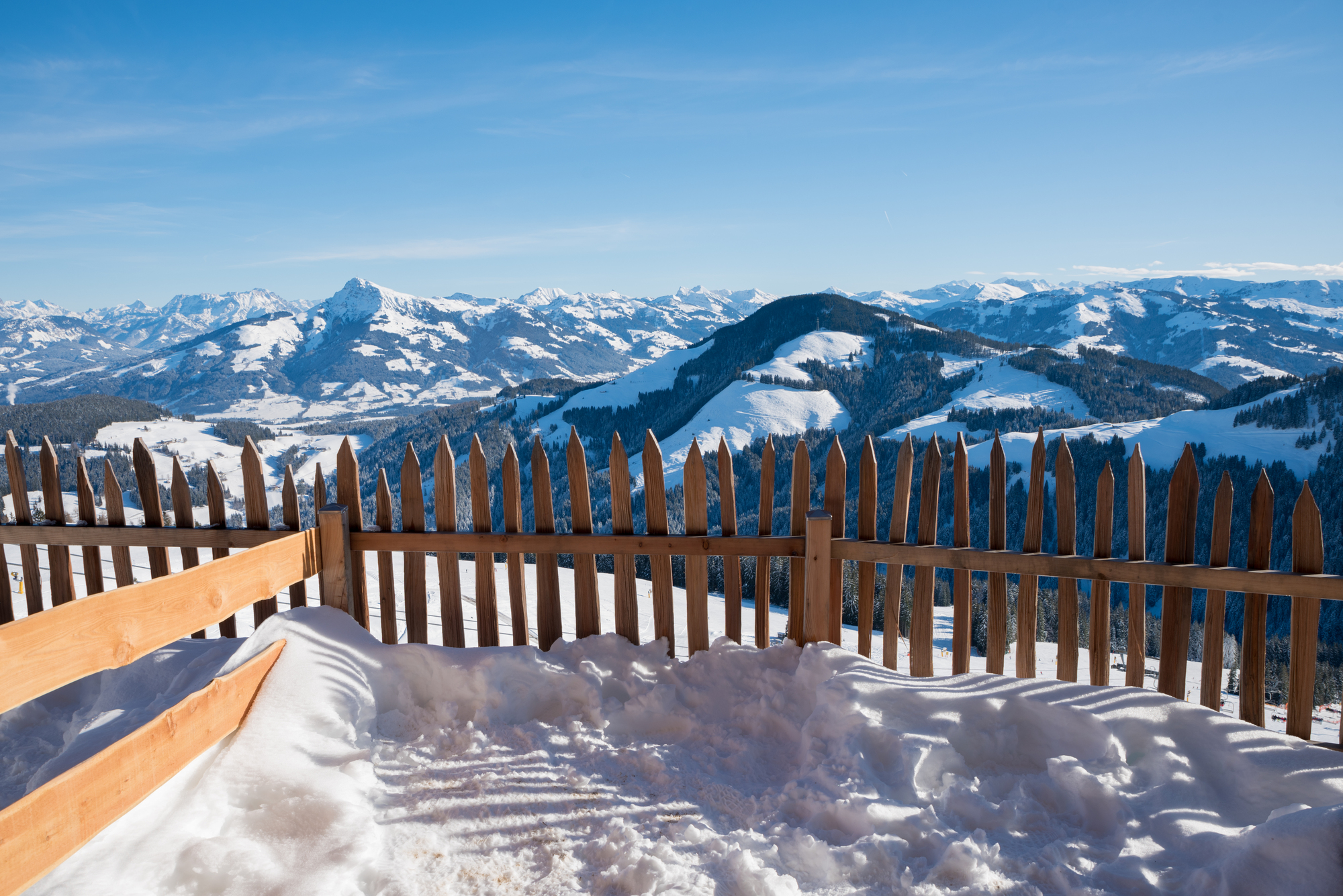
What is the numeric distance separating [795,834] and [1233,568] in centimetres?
256

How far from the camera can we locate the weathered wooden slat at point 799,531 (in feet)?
13.2

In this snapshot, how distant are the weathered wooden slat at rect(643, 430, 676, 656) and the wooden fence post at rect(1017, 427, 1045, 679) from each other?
1920mm

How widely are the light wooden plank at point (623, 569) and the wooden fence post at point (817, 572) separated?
39.9 inches

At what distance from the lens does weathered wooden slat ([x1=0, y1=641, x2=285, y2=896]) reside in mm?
1803

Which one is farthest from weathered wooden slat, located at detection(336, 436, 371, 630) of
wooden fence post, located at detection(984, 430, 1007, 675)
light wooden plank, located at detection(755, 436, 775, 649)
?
wooden fence post, located at detection(984, 430, 1007, 675)

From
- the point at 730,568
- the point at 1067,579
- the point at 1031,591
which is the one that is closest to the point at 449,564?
the point at 730,568

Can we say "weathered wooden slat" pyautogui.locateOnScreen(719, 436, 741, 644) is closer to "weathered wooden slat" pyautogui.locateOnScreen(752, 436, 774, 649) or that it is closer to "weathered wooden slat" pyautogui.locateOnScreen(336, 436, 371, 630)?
"weathered wooden slat" pyautogui.locateOnScreen(752, 436, 774, 649)

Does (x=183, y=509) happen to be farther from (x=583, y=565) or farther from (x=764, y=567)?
(x=764, y=567)

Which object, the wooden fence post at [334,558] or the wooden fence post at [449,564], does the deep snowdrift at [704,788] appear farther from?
the wooden fence post at [449,564]

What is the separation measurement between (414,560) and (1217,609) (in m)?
4.46

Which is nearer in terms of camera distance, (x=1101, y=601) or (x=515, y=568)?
(x=1101, y=601)

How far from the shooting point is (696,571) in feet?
13.2

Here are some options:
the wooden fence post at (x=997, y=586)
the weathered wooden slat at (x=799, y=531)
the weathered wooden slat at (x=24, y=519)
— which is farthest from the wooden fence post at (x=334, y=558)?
the wooden fence post at (x=997, y=586)

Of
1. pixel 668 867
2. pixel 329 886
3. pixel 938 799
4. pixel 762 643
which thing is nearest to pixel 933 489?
pixel 762 643
